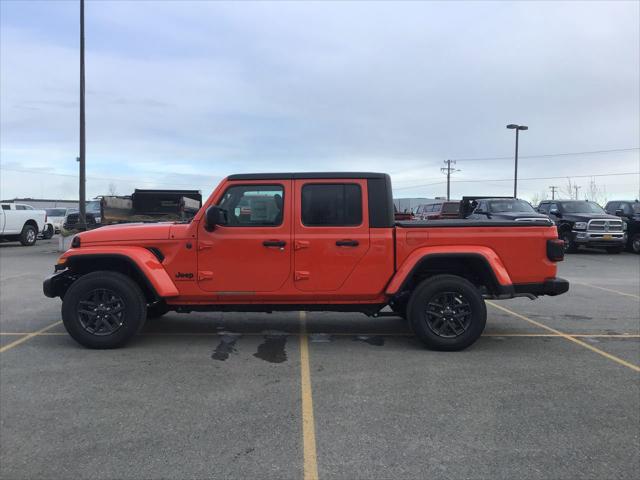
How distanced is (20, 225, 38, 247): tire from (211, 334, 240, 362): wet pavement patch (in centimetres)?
1875

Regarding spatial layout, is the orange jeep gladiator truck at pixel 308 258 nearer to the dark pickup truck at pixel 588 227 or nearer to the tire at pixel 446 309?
the tire at pixel 446 309

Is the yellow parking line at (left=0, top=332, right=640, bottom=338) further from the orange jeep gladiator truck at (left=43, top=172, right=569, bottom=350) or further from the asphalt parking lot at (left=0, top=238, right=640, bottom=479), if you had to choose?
the orange jeep gladiator truck at (left=43, top=172, right=569, bottom=350)

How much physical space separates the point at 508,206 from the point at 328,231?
1456 centimetres

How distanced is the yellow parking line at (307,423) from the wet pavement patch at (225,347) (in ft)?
2.63

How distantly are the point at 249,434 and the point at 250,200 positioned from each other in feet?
9.46

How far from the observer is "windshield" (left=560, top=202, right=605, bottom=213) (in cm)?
2003

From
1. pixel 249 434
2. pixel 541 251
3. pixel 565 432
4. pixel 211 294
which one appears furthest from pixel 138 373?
pixel 541 251

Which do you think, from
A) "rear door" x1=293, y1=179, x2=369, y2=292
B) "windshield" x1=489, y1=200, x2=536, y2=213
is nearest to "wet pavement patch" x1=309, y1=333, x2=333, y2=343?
"rear door" x1=293, y1=179, x2=369, y2=292

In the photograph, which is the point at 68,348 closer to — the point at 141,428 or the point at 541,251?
the point at 141,428

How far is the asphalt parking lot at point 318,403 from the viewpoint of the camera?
340 centimetres

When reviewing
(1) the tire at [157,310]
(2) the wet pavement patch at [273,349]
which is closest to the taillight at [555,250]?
(2) the wet pavement patch at [273,349]

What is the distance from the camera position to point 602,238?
18.9 metres

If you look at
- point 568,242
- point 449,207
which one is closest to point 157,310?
point 568,242

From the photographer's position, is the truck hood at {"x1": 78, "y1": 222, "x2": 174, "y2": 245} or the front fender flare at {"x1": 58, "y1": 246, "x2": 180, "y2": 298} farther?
the truck hood at {"x1": 78, "y1": 222, "x2": 174, "y2": 245}
